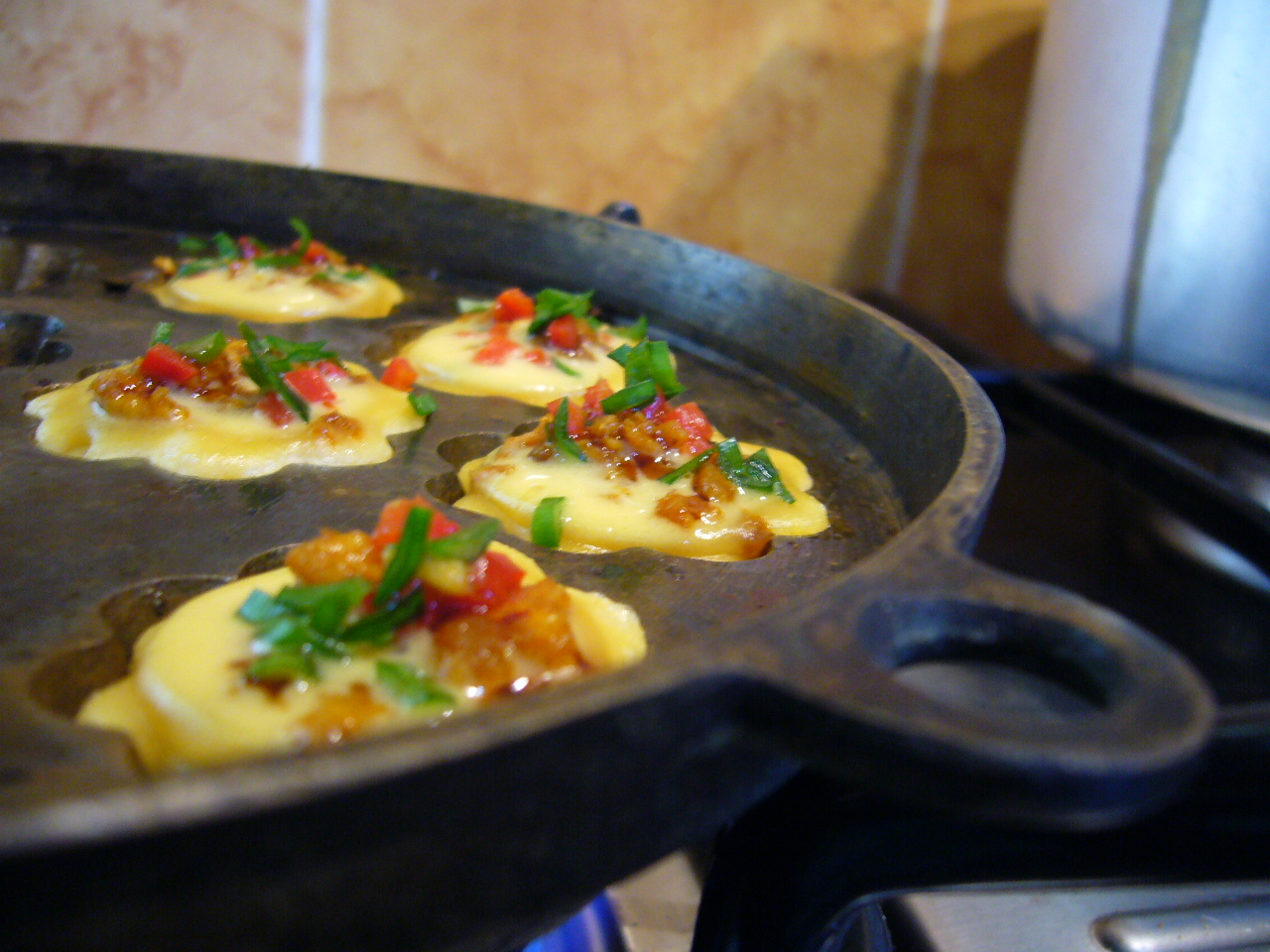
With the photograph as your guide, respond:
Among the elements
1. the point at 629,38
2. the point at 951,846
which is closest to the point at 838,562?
the point at 951,846

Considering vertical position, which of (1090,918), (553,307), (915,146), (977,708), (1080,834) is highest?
(915,146)

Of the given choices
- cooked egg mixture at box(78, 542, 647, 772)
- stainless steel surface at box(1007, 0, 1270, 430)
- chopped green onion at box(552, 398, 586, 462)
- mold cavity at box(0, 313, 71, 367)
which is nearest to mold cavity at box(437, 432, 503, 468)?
chopped green onion at box(552, 398, 586, 462)

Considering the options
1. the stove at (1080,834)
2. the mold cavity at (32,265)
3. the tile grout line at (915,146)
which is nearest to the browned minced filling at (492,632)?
the stove at (1080,834)

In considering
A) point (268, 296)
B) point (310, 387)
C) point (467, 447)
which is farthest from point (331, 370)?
point (268, 296)

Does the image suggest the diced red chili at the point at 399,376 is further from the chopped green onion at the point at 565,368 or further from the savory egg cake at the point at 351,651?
the savory egg cake at the point at 351,651

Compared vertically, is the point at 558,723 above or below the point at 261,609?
above

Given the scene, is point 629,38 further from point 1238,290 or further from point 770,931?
point 770,931

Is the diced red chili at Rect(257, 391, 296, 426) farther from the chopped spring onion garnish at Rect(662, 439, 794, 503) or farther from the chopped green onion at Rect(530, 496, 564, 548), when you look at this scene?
the chopped spring onion garnish at Rect(662, 439, 794, 503)

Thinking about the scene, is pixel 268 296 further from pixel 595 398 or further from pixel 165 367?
pixel 595 398
